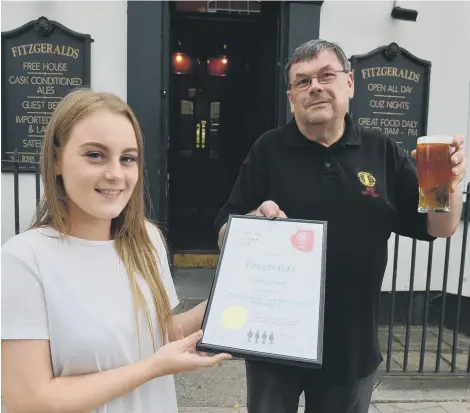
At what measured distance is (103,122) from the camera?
1384mm

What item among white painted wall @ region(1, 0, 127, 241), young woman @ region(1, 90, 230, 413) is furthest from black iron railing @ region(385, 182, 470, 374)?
white painted wall @ region(1, 0, 127, 241)

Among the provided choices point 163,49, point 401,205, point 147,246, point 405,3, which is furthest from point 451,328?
point 147,246

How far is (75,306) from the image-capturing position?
132 centimetres

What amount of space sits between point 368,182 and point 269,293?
684 mm

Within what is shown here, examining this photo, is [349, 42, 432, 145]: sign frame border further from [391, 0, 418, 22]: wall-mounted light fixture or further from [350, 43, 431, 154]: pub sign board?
[391, 0, 418, 22]: wall-mounted light fixture

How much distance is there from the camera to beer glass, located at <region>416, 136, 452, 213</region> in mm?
1860

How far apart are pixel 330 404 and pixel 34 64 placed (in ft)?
14.9

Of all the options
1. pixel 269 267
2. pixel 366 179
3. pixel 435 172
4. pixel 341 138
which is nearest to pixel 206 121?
pixel 341 138

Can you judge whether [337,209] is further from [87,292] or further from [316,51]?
[87,292]

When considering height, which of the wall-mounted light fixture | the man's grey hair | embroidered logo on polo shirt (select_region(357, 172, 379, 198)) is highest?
the wall-mounted light fixture

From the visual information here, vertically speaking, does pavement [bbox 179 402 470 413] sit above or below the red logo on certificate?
below

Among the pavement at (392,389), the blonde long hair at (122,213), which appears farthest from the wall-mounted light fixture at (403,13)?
the blonde long hair at (122,213)

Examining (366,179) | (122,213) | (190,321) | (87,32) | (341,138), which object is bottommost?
(190,321)

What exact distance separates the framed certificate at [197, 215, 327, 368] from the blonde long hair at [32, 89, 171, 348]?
0.20 m
